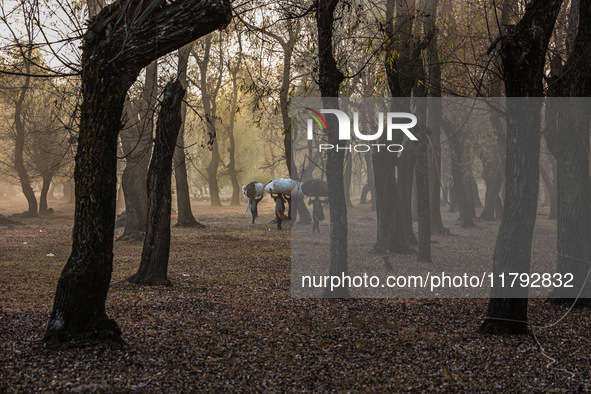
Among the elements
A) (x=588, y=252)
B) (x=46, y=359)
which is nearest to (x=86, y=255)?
(x=46, y=359)

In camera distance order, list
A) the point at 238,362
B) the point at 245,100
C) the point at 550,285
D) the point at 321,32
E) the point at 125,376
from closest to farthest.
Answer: the point at 125,376
the point at 238,362
the point at 321,32
the point at 550,285
the point at 245,100

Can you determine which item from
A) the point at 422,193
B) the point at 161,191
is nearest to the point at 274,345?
the point at 161,191

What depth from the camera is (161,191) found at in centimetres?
1104

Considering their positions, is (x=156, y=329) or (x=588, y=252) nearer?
(x=156, y=329)

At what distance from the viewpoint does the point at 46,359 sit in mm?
5984

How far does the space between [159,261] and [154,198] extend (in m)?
1.26

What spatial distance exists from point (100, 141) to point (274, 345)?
333cm

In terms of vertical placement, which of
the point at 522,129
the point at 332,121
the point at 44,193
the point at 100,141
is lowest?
the point at 44,193

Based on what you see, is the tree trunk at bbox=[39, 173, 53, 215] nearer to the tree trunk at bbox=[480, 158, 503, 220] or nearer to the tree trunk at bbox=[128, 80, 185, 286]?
the tree trunk at bbox=[128, 80, 185, 286]

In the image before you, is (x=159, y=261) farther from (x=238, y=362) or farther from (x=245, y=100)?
(x=245, y=100)

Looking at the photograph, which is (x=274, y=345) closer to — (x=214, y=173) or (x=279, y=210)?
(x=279, y=210)

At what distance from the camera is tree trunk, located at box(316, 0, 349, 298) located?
30.8 feet

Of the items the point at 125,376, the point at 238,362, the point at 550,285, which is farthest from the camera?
the point at 550,285

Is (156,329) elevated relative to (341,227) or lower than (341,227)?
lower
